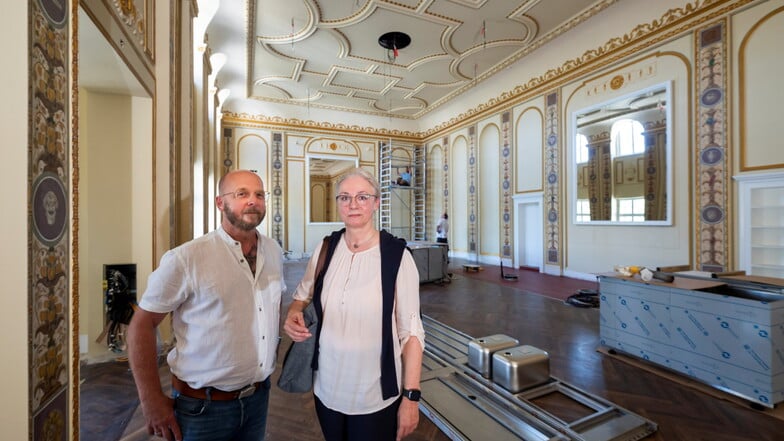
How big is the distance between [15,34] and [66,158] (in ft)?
1.67

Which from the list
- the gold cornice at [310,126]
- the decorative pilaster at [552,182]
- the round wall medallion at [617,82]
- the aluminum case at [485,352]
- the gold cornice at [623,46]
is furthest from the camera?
the gold cornice at [310,126]

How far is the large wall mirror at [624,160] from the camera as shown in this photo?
6133 mm

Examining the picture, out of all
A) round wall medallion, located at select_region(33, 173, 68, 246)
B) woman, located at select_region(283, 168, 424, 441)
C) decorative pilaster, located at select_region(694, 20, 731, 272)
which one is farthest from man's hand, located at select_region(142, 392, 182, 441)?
decorative pilaster, located at select_region(694, 20, 731, 272)

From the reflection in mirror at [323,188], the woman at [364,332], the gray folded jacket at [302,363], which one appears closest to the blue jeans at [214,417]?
the gray folded jacket at [302,363]

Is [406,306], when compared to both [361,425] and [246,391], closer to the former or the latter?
[361,425]

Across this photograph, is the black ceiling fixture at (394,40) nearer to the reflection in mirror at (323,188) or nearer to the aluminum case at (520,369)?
the aluminum case at (520,369)

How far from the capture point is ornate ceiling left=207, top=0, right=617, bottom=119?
21.6 feet

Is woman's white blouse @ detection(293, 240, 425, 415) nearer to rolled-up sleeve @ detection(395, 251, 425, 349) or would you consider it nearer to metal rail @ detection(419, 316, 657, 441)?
rolled-up sleeve @ detection(395, 251, 425, 349)

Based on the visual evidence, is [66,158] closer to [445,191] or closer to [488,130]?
[488,130]

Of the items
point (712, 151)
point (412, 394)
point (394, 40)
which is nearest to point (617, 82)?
point (712, 151)

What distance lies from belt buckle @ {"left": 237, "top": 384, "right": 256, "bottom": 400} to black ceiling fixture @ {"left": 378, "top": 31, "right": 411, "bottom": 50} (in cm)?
767

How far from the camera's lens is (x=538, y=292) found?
6.34m

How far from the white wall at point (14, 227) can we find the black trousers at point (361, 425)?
1.07 metres

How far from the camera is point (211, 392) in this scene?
130 cm
